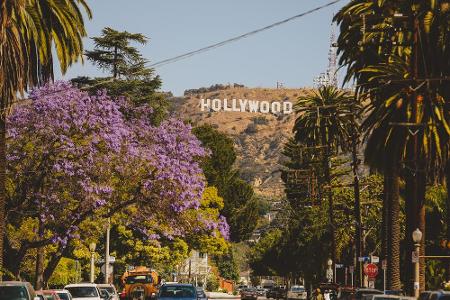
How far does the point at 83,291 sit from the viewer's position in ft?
132

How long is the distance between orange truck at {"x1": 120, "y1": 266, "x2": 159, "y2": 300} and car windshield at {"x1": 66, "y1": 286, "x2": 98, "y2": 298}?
25.3 metres

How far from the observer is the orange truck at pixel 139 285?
65.9 metres

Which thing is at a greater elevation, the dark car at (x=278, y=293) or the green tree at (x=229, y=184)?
the green tree at (x=229, y=184)

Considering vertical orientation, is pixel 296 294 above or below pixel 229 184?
below

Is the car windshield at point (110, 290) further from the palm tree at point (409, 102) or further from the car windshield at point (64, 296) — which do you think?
the palm tree at point (409, 102)

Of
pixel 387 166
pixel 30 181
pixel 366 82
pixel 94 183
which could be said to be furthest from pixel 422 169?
pixel 30 181

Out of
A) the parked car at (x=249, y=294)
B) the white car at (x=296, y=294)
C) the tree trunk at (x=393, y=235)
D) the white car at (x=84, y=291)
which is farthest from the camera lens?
the parked car at (x=249, y=294)

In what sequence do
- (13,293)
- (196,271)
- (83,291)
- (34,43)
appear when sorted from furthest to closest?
(196,271)
(83,291)
(34,43)
(13,293)

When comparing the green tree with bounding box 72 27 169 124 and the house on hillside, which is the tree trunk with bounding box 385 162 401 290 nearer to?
the green tree with bounding box 72 27 169 124

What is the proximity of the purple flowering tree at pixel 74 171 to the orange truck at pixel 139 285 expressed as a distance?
13648mm

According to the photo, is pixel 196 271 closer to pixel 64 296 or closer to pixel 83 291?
pixel 83 291

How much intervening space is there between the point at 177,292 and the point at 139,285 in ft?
99.8

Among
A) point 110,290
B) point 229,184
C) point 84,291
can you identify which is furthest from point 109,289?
point 229,184

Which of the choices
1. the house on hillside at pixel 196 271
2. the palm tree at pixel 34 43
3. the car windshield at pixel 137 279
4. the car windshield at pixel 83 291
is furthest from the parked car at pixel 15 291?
the house on hillside at pixel 196 271
